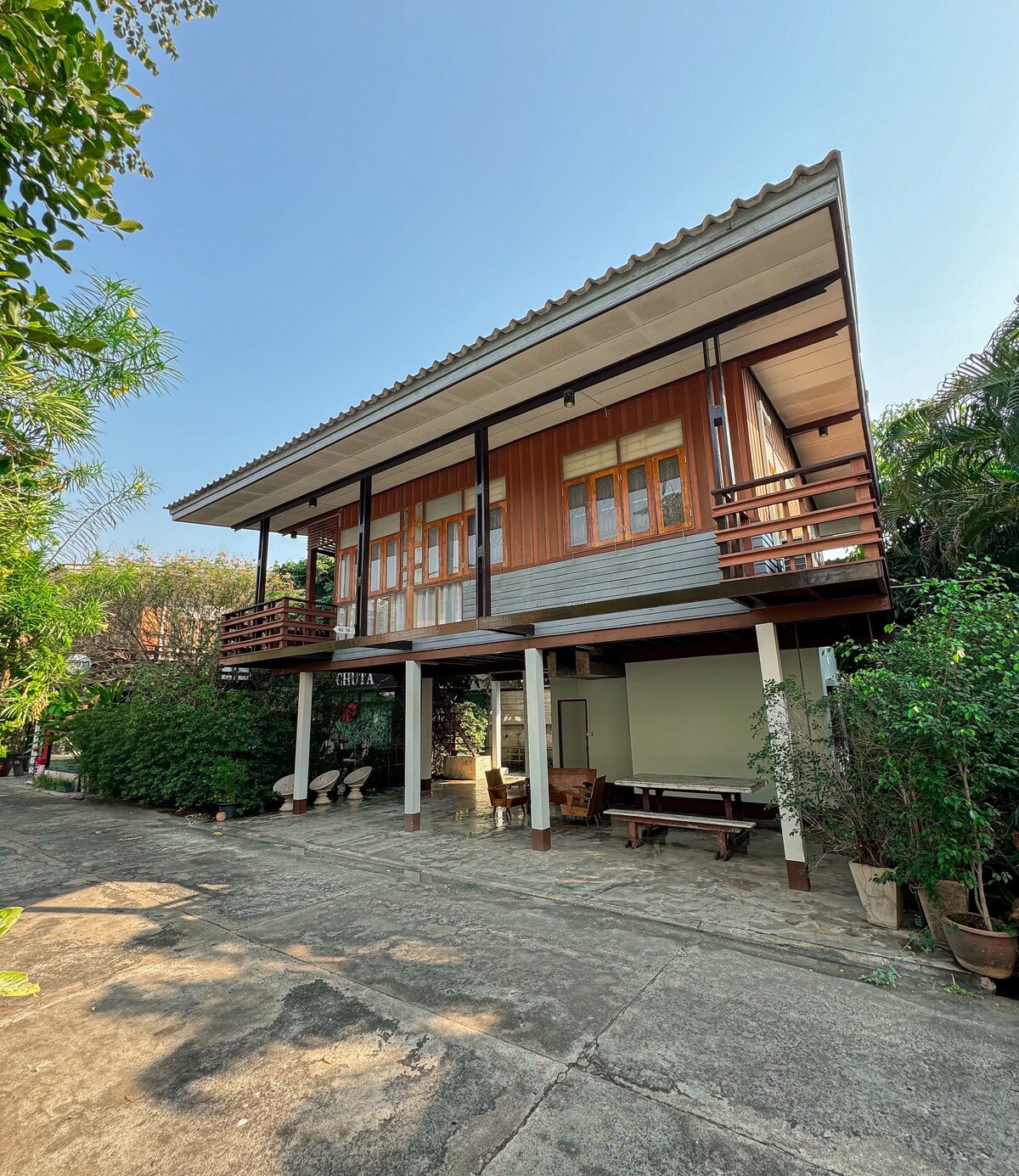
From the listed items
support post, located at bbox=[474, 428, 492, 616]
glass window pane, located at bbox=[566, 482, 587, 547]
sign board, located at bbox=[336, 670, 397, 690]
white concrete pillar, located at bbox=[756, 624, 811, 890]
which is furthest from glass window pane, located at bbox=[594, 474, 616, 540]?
sign board, located at bbox=[336, 670, 397, 690]

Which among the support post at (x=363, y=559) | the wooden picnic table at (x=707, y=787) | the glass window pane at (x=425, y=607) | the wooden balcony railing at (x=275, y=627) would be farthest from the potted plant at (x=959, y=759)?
the wooden balcony railing at (x=275, y=627)

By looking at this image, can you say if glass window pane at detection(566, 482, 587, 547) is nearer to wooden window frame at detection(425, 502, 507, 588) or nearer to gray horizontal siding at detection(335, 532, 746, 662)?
gray horizontal siding at detection(335, 532, 746, 662)

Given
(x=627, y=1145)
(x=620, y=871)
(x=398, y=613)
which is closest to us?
(x=627, y=1145)

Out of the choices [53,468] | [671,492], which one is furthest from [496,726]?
[53,468]

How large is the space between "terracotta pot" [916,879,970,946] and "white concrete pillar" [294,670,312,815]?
9.56 metres

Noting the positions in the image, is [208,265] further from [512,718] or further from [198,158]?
[512,718]

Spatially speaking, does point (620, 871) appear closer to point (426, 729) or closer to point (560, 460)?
point (560, 460)

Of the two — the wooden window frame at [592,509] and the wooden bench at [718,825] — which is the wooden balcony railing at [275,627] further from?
the wooden bench at [718,825]

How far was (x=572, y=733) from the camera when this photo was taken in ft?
38.8

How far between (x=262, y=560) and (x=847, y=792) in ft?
33.8

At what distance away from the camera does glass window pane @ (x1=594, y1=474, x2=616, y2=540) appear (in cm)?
730

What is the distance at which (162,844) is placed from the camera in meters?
8.30

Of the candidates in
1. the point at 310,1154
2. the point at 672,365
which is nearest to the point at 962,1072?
the point at 310,1154

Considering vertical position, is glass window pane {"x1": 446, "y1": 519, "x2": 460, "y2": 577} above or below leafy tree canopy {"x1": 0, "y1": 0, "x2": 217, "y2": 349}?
above
